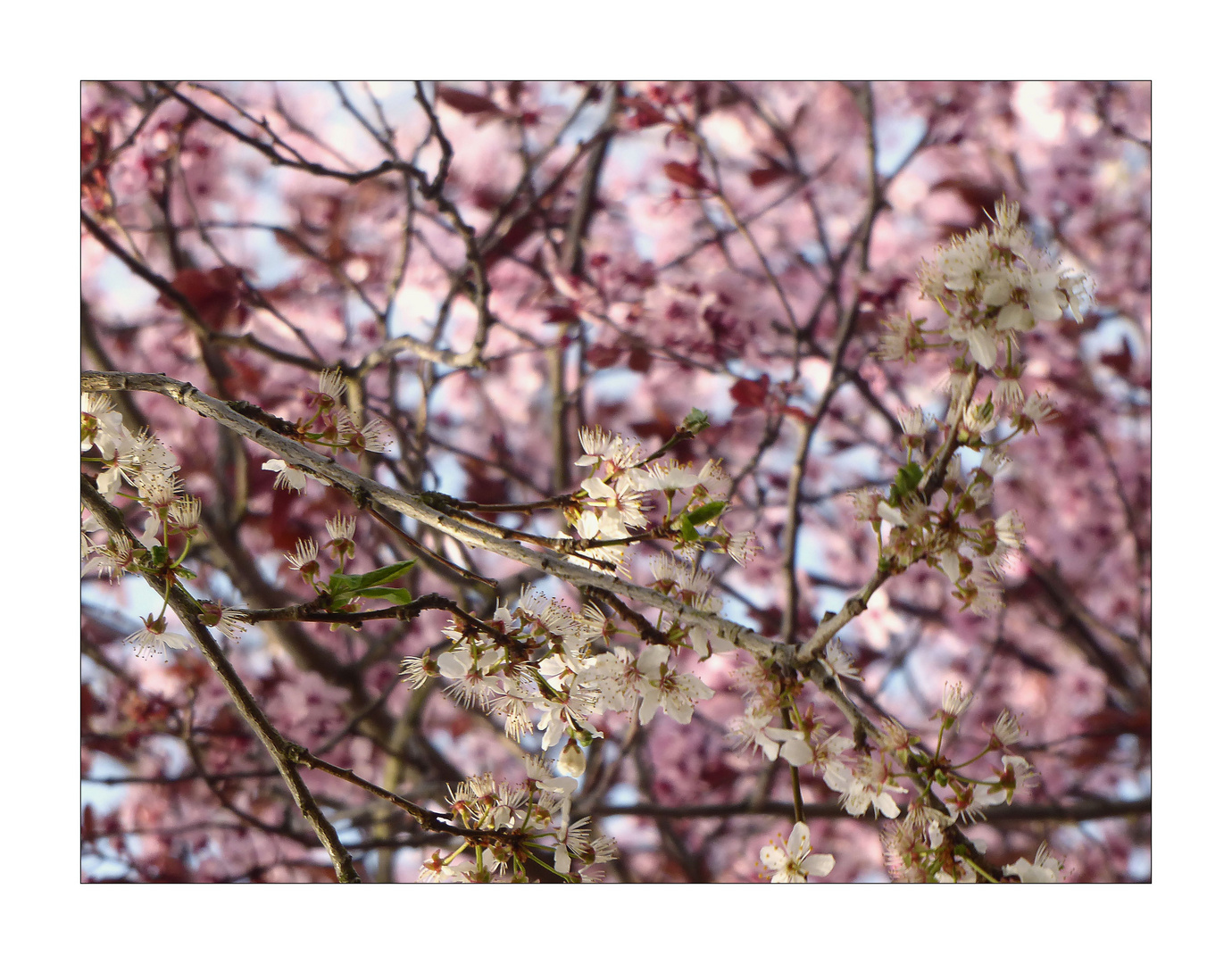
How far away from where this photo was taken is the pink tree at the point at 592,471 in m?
0.58

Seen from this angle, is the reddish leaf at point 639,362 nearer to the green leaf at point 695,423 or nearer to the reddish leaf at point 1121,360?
the reddish leaf at point 1121,360

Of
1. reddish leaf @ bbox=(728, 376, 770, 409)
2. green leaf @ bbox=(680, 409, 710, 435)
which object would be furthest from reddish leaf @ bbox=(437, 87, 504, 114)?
green leaf @ bbox=(680, 409, 710, 435)

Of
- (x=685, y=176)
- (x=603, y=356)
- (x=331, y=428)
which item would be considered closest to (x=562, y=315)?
(x=603, y=356)

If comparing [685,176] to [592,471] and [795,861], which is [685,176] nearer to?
[592,471]

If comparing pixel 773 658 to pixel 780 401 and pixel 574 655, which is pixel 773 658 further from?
pixel 780 401

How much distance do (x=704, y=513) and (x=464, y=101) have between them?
1.08m

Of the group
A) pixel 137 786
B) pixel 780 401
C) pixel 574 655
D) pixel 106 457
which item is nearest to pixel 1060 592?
pixel 780 401

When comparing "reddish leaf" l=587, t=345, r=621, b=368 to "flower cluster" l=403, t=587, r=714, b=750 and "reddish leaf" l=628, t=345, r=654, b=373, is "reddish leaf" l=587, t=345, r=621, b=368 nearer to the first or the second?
"reddish leaf" l=628, t=345, r=654, b=373

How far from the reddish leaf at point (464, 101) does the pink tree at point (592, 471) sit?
0.01 meters

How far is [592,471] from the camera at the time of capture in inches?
29.7

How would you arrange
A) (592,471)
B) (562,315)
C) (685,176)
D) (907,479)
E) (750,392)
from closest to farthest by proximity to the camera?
(907,479)
(592,471)
(750,392)
(685,176)
(562,315)

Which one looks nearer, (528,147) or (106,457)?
(106,457)

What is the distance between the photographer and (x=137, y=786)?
163 centimetres

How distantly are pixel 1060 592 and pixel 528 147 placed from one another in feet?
4.03
